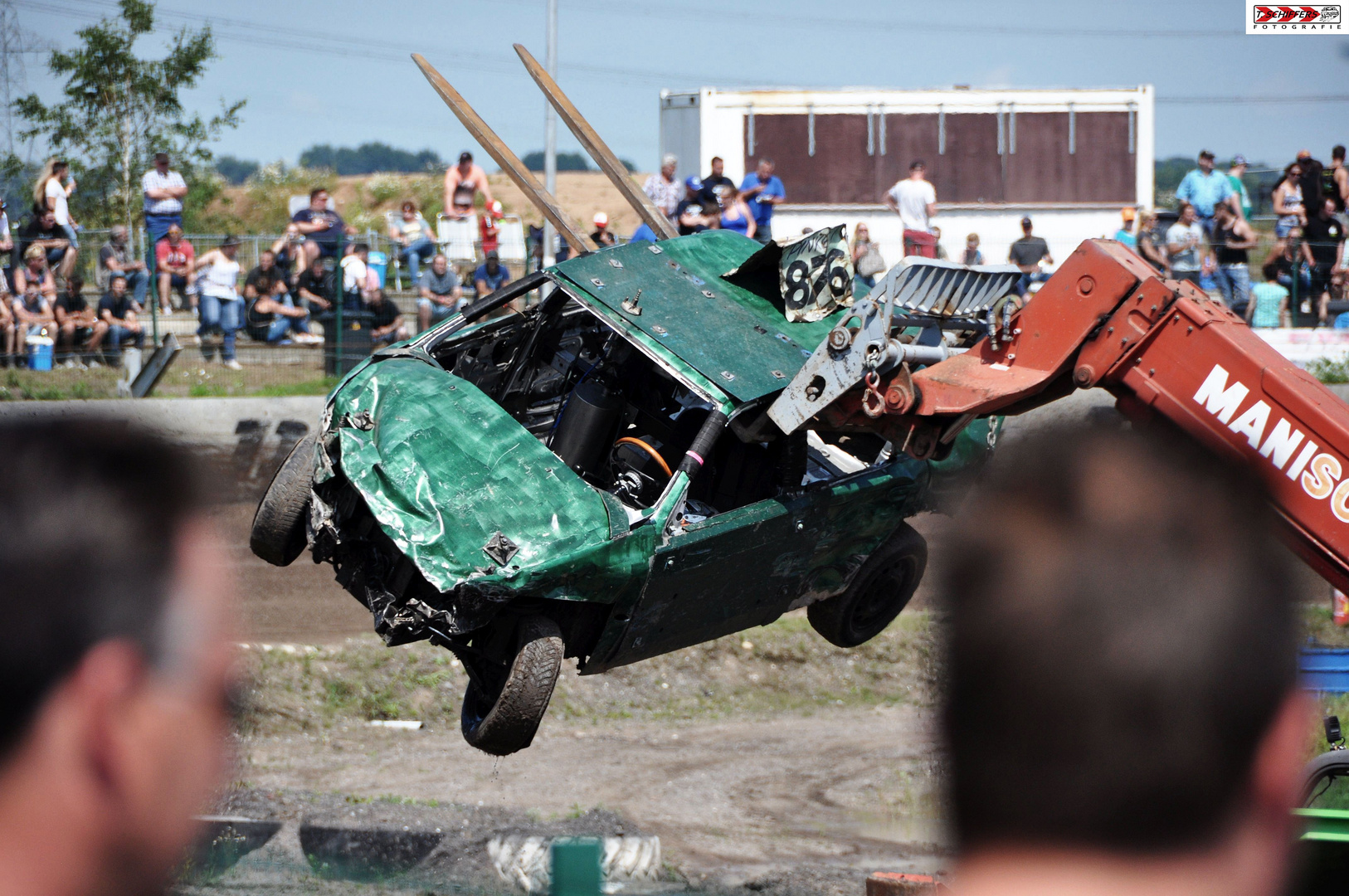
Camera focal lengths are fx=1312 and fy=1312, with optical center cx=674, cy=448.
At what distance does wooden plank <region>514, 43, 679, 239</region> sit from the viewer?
9797mm

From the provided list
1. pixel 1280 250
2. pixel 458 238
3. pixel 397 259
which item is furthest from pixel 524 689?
pixel 1280 250

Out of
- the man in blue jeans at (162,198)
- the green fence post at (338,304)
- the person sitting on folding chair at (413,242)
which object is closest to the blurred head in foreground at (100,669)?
the green fence post at (338,304)

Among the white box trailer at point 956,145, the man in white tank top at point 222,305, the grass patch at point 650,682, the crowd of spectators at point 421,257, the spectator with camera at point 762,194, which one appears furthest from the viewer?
the white box trailer at point 956,145

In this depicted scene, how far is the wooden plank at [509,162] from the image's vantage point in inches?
373

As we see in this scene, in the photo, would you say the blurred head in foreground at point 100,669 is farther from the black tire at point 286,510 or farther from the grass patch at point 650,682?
the grass patch at point 650,682

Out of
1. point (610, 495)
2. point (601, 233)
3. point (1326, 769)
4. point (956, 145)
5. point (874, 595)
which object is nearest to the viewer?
point (1326, 769)

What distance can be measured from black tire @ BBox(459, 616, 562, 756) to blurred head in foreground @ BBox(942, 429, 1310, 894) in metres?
5.55

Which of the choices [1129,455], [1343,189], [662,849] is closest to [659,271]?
[662,849]

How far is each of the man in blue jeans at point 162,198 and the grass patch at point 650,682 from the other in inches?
296

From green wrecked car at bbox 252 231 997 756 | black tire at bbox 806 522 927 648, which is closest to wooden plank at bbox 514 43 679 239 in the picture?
green wrecked car at bbox 252 231 997 756

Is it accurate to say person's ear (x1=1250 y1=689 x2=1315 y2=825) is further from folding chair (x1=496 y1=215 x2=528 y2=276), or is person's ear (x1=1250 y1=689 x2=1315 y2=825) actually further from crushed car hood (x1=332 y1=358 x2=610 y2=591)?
folding chair (x1=496 y1=215 x2=528 y2=276)

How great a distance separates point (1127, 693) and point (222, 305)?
50.4 ft

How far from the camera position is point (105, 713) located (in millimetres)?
1254

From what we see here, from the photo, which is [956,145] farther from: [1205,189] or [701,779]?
[701,779]
